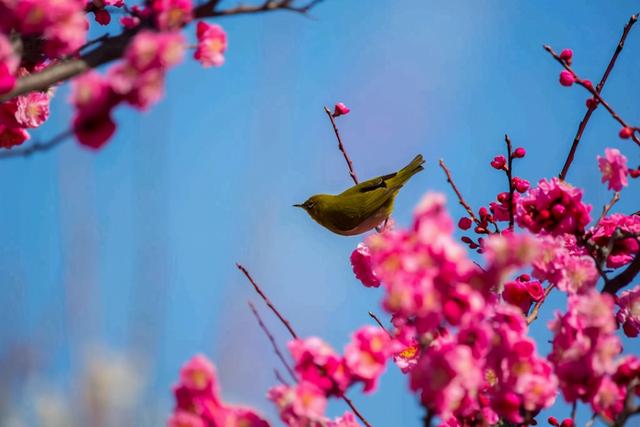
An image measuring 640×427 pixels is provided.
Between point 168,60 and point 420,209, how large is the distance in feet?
2.08

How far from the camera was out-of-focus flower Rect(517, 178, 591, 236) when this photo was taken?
2.21 metres

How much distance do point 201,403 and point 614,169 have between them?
1.52 meters

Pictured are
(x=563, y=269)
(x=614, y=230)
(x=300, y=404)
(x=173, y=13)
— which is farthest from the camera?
(x=614, y=230)

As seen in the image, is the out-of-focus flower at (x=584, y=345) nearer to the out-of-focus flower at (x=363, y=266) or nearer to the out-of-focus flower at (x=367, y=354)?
the out-of-focus flower at (x=367, y=354)

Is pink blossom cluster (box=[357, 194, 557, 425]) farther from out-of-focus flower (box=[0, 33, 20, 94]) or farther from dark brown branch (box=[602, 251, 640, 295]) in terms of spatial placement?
out-of-focus flower (box=[0, 33, 20, 94])

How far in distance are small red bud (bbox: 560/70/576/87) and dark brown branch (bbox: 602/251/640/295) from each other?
719 millimetres

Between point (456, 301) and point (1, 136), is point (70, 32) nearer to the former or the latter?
point (1, 136)

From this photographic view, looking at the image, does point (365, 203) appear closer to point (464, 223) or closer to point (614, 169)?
point (464, 223)

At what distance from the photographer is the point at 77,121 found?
1.50 metres

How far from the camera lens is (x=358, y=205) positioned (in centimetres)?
395

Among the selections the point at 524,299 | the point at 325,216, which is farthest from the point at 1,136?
the point at 325,216

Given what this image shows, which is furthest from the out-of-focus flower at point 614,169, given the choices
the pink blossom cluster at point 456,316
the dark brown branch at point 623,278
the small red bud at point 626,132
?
the pink blossom cluster at point 456,316

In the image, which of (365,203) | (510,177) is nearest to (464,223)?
(510,177)

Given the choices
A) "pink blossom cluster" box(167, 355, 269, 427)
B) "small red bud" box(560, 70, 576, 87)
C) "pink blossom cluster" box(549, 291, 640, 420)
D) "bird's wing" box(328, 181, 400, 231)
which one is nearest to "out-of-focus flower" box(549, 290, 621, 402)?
"pink blossom cluster" box(549, 291, 640, 420)
